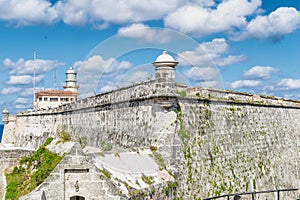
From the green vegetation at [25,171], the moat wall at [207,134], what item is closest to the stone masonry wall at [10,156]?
the green vegetation at [25,171]

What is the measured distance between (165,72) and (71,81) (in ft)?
118

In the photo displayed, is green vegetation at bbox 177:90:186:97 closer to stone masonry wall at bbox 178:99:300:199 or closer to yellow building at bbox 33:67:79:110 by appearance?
stone masonry wall at bbox 178:99:300:199

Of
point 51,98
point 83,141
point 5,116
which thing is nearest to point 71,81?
point 51,98

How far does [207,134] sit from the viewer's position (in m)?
13.8

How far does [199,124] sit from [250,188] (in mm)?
4771

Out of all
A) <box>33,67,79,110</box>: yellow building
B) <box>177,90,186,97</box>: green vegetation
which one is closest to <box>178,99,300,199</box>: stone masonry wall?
<box>177,90,186,97</box>: green vegetation

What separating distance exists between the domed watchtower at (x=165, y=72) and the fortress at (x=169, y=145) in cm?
3

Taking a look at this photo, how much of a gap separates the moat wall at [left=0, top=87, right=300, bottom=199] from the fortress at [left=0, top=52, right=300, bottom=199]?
0.03m

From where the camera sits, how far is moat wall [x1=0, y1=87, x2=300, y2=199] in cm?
1209

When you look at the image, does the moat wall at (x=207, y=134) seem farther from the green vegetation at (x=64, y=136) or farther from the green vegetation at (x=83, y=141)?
the green vegetation at (x=64, y=136)

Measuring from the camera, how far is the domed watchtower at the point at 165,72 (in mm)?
11836

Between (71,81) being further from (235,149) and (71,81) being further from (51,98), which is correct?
(235,149)

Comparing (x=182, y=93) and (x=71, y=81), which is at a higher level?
(x=71, y=81)

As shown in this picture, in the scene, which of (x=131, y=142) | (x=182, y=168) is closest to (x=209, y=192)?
(x=182, y=168)
